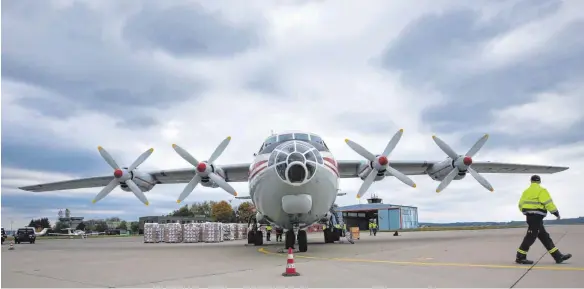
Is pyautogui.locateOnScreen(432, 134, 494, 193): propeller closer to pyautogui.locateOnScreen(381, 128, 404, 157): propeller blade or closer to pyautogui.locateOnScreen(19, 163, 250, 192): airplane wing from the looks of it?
pyautogui.locateOnScreen(381, 128, 404, 157): propeller blade

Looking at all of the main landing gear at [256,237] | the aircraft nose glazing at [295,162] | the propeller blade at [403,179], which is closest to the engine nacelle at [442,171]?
the propeller blade at [403,179]

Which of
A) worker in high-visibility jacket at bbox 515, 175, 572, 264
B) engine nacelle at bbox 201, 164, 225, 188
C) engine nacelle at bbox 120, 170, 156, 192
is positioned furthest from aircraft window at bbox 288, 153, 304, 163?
engine nacelle at bbox 120, 170, 156, 192

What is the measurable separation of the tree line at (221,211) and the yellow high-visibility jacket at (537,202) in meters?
79.6

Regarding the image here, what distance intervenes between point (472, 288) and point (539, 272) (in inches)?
93.9

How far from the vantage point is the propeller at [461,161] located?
71.3 feet

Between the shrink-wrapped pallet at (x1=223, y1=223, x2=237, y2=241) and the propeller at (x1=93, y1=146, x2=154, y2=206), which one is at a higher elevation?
the propeller at (x1=93, y1=146, x2=154, y2=206)

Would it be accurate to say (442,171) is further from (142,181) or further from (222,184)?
(142,181)

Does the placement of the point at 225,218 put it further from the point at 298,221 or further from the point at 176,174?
the point at 298,221

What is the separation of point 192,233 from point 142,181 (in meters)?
8.93

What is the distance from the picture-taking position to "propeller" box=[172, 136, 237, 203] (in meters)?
20.3

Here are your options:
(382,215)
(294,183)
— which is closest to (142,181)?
(294,183)

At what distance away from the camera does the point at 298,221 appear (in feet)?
47.3

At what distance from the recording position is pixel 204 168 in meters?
20.4

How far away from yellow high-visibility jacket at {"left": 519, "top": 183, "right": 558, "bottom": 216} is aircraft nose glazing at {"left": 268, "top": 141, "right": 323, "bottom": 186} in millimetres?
5715
